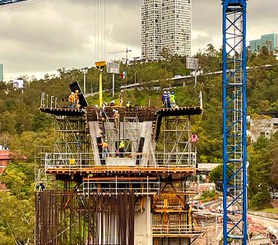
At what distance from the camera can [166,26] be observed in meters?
164

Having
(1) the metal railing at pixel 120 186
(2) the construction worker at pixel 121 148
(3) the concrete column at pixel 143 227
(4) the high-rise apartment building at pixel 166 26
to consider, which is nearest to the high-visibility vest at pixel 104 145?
(2) the construction worker at pixel 121 148

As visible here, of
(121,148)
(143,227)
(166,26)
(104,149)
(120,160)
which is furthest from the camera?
(166,26)

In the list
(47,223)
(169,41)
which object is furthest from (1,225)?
(169,41)

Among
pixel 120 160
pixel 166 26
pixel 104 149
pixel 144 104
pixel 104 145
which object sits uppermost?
pixel 166 26

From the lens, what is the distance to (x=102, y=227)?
27719mm

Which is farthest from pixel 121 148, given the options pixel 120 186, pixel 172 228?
pixel 172 228

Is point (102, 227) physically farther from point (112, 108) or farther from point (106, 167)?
point (112, 108)

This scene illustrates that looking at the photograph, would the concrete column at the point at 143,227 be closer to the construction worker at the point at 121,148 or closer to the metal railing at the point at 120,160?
the metal railing at the point at 120,160

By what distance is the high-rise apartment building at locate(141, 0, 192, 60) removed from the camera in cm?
16000

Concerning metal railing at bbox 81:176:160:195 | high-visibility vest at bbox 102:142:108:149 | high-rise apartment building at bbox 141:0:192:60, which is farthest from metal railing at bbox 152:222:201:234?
high-rise apartment building at bbox 141:0:192:60

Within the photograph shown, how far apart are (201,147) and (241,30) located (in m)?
40.0

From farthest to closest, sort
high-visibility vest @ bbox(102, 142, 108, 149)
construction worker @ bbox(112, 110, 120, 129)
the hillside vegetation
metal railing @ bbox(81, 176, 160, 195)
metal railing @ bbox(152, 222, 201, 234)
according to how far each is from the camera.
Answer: the hillside vegetation, metal railing @ bbox(152, 222, 201, 234), construction worker @ bbox(112, 110, 120, 129), high-visibility vest @ bbox(102, 142, 108, 149), metal railing @ bbox(81, 176, 160, 195)

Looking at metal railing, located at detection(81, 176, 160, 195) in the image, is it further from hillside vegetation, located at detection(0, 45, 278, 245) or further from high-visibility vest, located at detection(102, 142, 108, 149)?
hillside vegetation, located at detection(0, 45, 278, 245)

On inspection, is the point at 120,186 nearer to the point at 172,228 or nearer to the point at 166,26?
the point at 172,228
